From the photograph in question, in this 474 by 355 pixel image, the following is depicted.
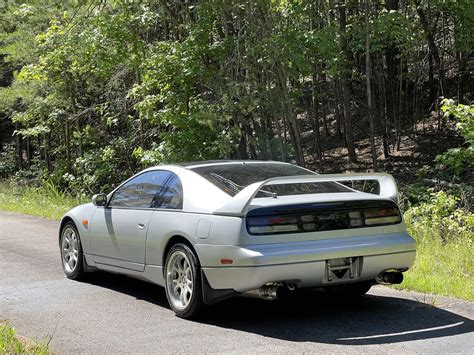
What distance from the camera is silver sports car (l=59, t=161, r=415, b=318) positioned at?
609 cm

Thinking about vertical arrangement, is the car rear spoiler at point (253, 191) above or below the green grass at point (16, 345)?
above

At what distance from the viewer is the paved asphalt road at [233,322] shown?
224 inches

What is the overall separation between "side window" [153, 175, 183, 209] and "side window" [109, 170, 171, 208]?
0.12 m

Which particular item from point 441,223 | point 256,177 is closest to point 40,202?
point 441,223

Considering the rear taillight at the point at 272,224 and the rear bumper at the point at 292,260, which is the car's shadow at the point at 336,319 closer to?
the rear bumper at the point at 292,260

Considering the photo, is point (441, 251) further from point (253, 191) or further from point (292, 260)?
point (253, 191)

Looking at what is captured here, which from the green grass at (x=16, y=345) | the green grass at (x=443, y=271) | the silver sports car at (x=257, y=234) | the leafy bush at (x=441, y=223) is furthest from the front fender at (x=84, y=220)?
the leafy bush at (x=441, y=223)

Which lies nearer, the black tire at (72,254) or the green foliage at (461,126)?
the black tire at (72,254)

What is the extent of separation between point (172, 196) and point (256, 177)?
2.89 ft

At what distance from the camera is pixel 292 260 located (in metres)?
6.04

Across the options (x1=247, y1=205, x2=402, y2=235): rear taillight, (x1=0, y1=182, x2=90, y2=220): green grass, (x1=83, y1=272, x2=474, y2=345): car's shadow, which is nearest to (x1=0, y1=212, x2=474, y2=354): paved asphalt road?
(x1=83, y1=272, x2=474, y2=345): car's shadow

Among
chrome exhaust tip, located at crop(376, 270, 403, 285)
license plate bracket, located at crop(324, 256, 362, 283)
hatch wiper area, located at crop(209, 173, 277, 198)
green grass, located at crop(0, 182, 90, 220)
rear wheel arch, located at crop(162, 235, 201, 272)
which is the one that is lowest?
green grass, located at crop(0, 182, 90, 220)

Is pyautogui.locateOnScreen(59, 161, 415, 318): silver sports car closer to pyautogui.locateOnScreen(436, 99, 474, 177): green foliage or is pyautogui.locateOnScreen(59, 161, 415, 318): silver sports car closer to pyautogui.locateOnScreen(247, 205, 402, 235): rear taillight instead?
pyautogui.locateOnScreen(247, 205, 402, 235): rear taillight

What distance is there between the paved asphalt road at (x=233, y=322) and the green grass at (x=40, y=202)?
8.98m
